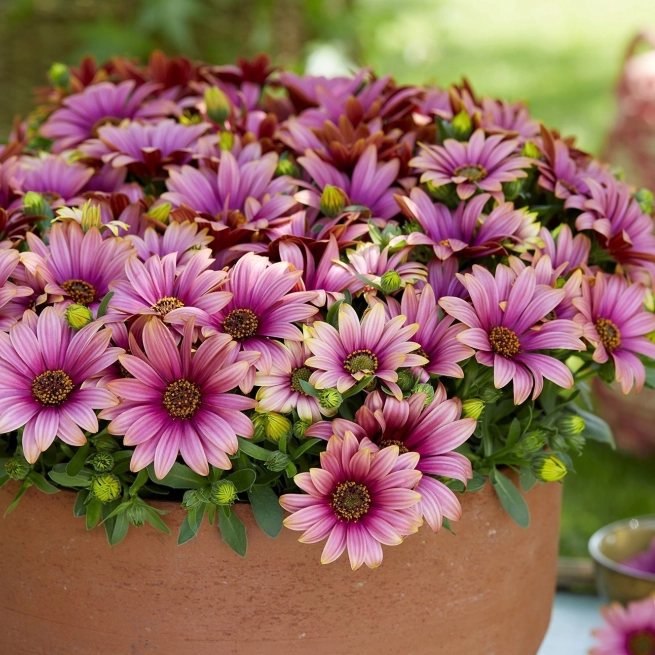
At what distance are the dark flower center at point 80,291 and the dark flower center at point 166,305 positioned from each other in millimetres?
55

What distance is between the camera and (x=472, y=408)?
51 centimetres

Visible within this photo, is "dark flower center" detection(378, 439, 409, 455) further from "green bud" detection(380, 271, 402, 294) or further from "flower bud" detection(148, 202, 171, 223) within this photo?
"flower bud" detection(148, 202, 171, 223)

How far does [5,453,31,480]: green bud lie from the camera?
49 cm

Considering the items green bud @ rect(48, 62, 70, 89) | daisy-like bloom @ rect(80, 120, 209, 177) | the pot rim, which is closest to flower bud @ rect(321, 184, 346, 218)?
daisy-like bloom @ rect(80, 120, 209, 177)

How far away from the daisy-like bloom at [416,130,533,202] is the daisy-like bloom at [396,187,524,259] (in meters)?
0.01

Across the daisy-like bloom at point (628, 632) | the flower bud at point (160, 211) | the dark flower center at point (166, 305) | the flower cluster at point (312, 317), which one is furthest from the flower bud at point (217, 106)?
the daisy-like bloom at point (628, 632)

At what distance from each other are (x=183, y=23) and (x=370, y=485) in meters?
1.56

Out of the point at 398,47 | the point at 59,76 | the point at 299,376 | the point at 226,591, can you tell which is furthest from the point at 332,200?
the point at 398,47

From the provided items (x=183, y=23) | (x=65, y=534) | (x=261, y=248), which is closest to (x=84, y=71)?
(x=261, y=248)

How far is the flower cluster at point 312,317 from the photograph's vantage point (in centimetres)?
47

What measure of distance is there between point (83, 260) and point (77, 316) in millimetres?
62

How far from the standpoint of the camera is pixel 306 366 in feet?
1.65

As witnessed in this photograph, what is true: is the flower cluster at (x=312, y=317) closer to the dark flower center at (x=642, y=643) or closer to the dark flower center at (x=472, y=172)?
the dark flower center at (x=472, y=172)

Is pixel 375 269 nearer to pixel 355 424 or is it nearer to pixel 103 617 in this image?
pixel 355 424
